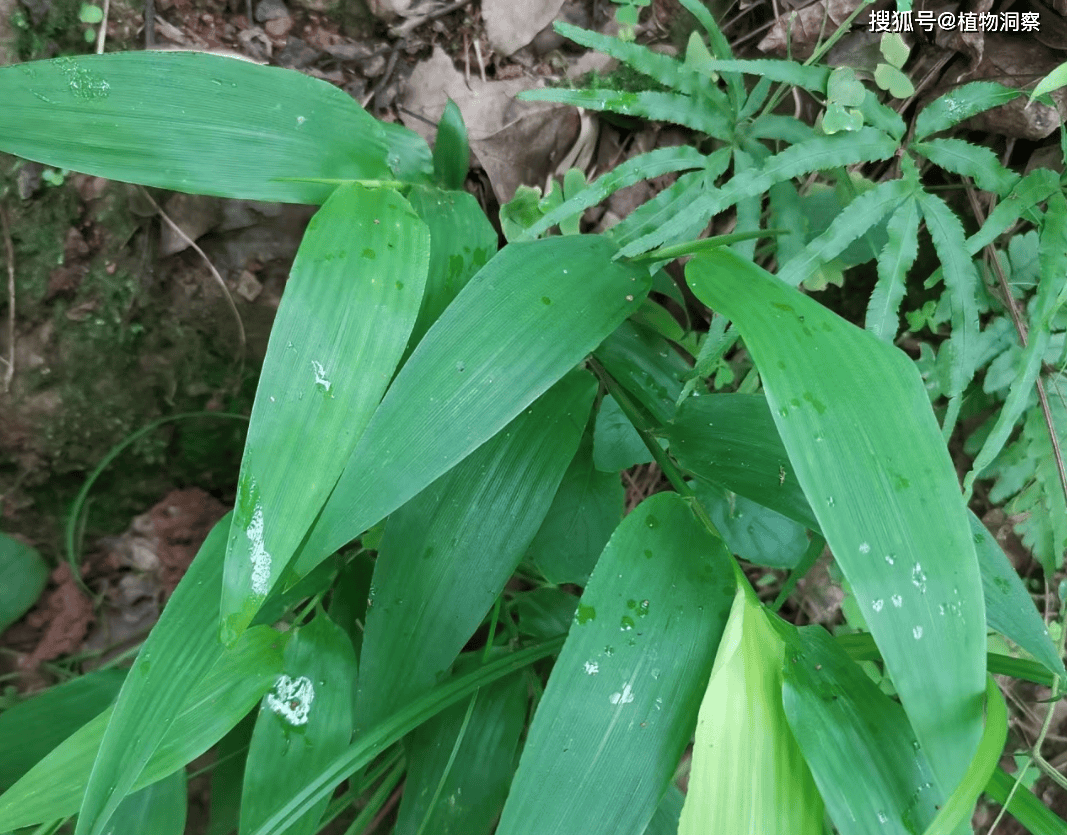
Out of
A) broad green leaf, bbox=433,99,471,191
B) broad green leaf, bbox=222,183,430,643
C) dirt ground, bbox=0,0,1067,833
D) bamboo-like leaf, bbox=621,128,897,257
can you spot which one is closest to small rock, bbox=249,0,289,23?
dirt ground, bbox=0,0,1067,833

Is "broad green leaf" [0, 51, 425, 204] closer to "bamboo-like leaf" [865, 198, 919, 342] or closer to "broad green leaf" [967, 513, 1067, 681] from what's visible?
"bamboo-like leaf" [865, 198, 919, 342]

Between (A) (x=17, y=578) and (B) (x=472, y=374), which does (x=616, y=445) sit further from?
(A) (x=17, y=578)

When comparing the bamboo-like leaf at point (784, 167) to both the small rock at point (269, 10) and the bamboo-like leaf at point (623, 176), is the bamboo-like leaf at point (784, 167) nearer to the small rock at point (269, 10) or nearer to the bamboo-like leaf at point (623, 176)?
the bamboo-like leaf at point (623, 176)

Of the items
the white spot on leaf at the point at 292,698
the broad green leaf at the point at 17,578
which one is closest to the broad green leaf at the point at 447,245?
the white spot on leaf at the point at 292,698

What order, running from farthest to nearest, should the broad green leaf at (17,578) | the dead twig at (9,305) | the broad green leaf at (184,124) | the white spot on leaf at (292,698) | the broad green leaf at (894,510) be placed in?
the broad green leaf at (17,578) < the dead twig at (9,305) < the white spot on leaf at (292,698) < the broad green leaf at (184,124) < the broad green leaf at (894,510)

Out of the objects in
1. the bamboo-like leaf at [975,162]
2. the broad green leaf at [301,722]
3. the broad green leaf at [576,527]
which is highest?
the bamboo-like leaf at [975,162]

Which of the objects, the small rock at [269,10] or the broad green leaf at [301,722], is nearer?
the broad green leaf at [301,722]

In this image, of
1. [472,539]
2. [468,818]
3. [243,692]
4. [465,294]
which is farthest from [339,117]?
[468,818]
